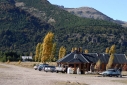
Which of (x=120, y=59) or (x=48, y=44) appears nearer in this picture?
(x=120, y=59)

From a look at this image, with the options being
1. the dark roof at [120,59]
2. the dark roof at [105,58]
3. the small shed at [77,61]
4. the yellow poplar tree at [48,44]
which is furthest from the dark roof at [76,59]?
the yellow poplar tree at [48,44]

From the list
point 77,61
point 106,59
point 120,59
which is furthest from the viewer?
point 120,59

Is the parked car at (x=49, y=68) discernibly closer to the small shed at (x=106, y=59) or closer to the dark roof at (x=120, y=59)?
the small shed at (x=106, y=59)

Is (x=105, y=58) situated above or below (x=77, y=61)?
above

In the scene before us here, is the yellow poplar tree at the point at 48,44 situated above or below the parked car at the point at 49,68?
above

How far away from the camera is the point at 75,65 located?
217 feet

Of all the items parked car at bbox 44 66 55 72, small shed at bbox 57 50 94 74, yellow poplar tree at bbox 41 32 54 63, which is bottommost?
parked car at bbox 44 66 55 72

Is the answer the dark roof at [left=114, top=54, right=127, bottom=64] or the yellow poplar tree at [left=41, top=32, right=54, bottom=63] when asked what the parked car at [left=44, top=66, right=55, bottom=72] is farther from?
the yellow poplar tree at [left=41, top=32, right=54, bottom=63]

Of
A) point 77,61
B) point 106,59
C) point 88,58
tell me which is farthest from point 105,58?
point 77,61

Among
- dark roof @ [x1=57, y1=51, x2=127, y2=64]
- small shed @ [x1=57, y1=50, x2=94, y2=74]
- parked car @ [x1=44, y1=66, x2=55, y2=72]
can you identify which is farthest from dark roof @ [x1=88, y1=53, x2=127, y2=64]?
parked car @ [x1=44, y1=66, x2=55, y2=72]

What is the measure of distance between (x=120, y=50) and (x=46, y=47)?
110m

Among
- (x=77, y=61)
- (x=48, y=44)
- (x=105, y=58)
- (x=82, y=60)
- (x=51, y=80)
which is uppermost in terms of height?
(x=48, y=44)

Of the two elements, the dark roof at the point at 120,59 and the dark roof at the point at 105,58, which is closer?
the dark roof at the point at 105,58

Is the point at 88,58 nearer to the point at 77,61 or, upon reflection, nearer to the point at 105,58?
the point at 77,61
